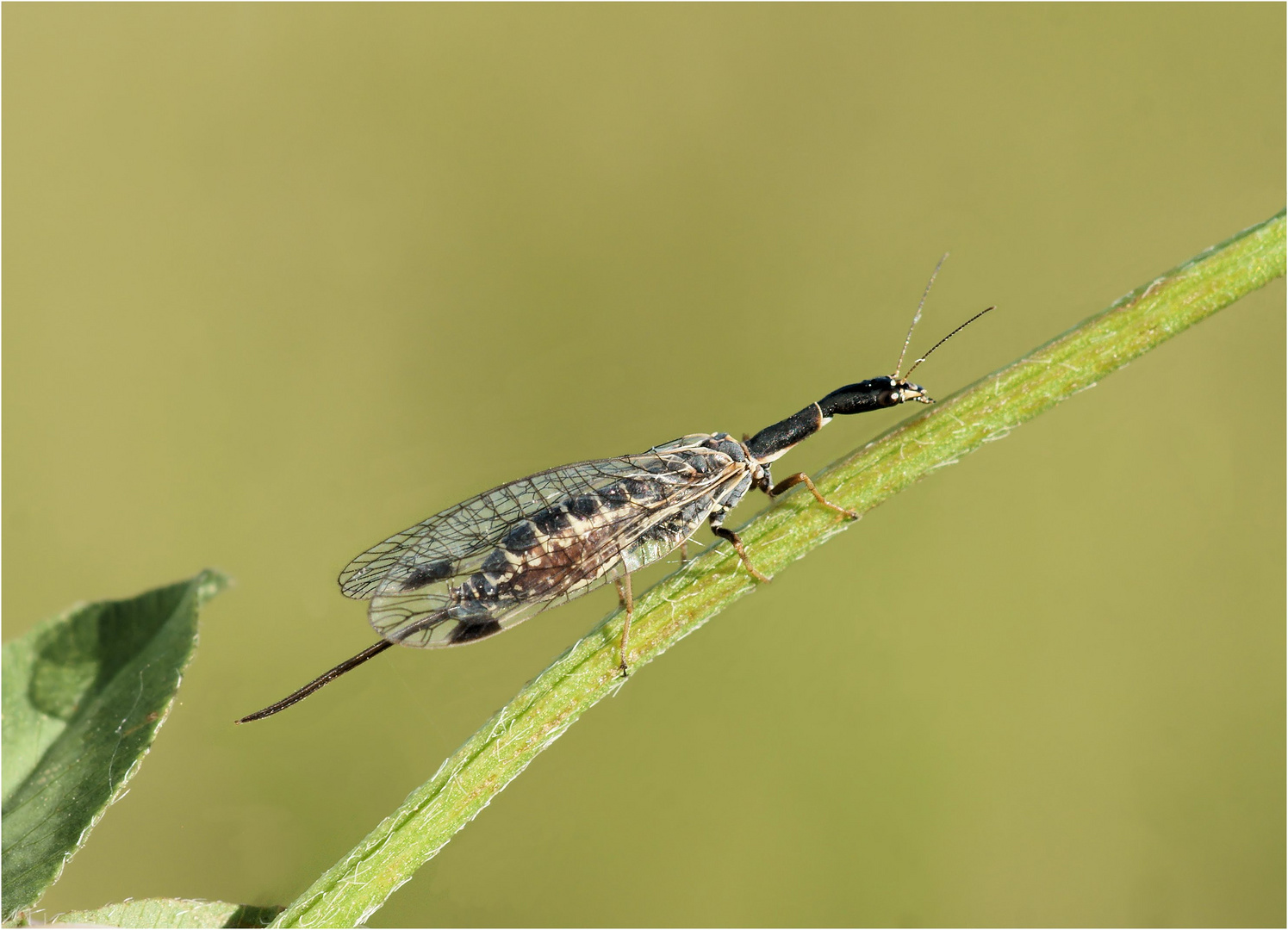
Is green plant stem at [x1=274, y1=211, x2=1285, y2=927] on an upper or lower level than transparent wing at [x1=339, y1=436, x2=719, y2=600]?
lower

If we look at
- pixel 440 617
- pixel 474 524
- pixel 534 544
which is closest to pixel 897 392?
pixel 534 544

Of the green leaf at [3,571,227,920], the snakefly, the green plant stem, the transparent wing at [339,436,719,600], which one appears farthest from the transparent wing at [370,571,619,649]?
the green plant stem

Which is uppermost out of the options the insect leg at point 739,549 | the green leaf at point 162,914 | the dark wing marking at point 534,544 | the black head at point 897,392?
the dark wing marking at point 534,544

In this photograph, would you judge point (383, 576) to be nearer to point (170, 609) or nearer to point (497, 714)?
point (170, 609)

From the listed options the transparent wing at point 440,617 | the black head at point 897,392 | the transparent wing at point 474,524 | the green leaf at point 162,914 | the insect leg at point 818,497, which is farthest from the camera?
the transparent wing at point 474,524

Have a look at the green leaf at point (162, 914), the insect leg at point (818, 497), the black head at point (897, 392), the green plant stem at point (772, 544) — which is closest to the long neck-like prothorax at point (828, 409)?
the black head at point (897, 392)

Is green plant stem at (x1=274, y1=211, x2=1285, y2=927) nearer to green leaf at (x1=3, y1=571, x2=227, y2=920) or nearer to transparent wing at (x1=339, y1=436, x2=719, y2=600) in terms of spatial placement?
green leaf at (x1=3, y1=571, x2=227, y2=920)

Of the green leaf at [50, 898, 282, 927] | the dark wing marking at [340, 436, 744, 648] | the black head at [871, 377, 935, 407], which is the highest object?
the dark wing marking at [340, 436, 744, 648]

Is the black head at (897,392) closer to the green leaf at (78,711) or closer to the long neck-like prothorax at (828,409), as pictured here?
the long neck-like prothorax at (828,409)
